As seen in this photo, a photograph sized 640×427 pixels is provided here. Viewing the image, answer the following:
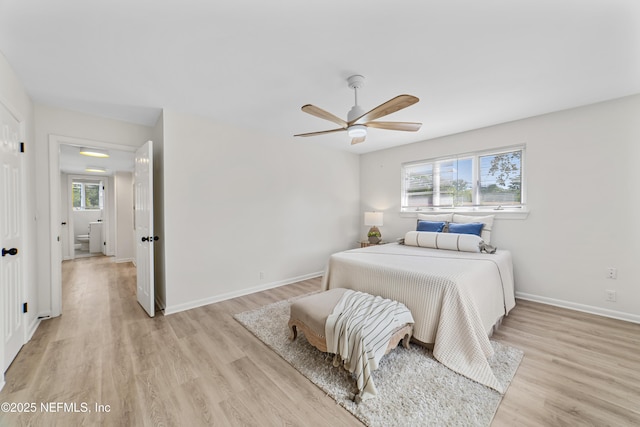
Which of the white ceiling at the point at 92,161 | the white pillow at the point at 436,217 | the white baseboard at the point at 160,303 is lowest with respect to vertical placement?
the white baseboard at the point at 160,303

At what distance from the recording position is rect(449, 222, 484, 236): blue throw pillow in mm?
3555

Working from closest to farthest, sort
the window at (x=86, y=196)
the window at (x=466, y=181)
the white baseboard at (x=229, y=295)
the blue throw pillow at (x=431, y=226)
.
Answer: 1. the white baseboard at (x=229, y=295)
2. the window at (x=466, y=181)
3. the blue throw pillow at (x=431, y=226)
4. the window at (x=86, y=196)

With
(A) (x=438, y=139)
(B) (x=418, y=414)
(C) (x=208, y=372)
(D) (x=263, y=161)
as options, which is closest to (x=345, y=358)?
(B) (x=418, y=414)

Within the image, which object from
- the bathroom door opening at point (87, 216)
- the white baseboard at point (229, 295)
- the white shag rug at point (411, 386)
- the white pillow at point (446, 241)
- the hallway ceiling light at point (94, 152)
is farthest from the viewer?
the bathroom door opening at point (87, 216)

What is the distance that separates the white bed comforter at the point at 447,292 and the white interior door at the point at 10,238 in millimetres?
2735

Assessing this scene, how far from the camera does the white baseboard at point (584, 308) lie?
9.15ft

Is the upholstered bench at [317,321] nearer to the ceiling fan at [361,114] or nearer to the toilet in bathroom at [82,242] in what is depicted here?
the ceiling fan at [361,114]

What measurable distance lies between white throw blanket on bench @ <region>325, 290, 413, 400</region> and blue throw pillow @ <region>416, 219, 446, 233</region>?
207cm

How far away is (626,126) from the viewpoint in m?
2.79

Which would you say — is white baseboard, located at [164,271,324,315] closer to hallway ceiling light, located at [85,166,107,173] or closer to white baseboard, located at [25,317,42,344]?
white baseboard, located at [25,317,42,344]

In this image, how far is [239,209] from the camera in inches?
147

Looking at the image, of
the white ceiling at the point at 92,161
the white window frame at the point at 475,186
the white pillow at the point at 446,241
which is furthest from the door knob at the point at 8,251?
the white window frame at the point at 475,186

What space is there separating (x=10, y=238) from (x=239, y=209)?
2.14 metres

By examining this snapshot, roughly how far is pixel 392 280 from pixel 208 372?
68.5 inches
